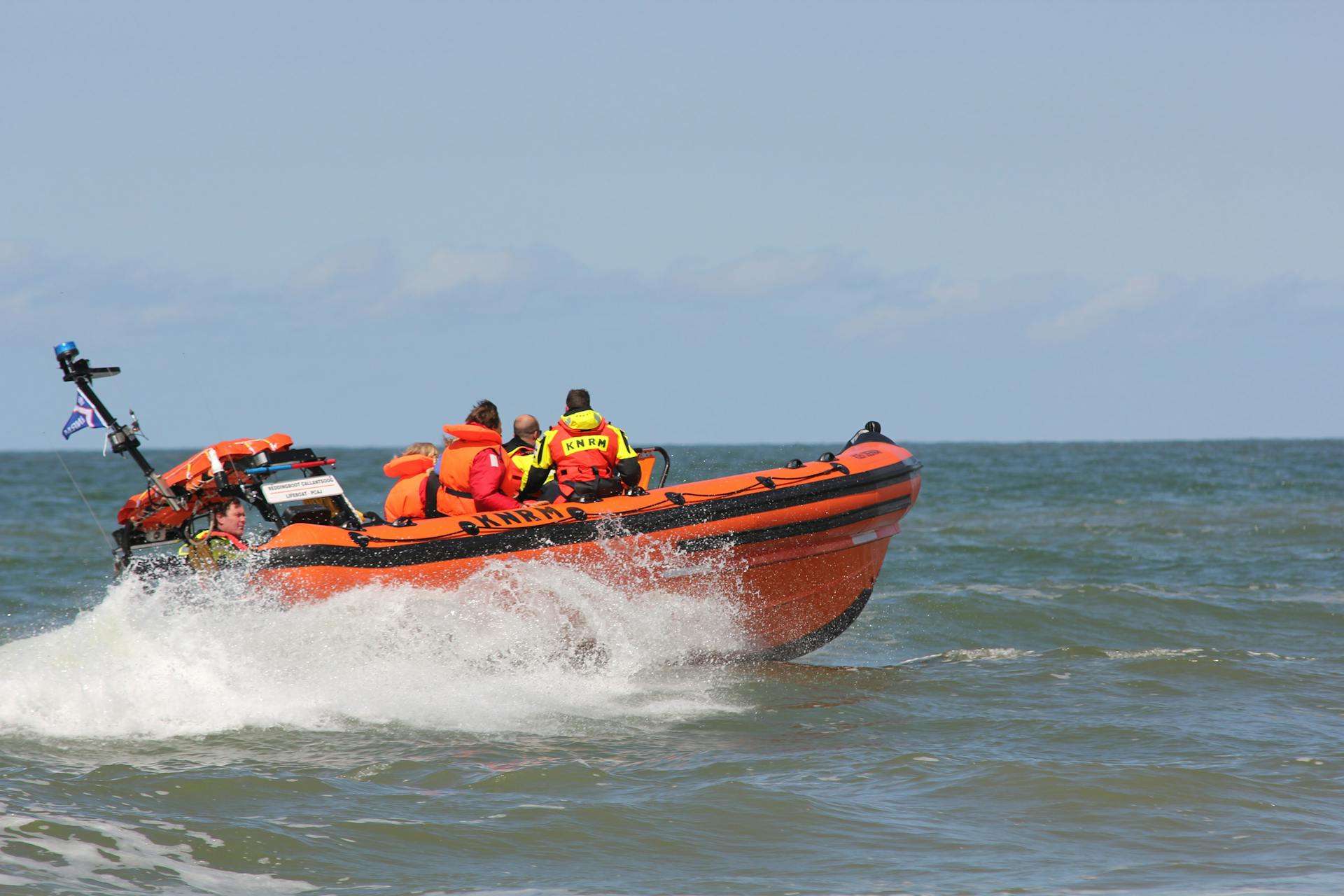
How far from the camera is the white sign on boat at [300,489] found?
6570 mm

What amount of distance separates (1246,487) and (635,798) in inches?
854

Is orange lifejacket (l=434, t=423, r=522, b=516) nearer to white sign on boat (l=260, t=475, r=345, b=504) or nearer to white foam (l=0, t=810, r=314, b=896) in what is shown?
white sign on boat (l=260, t=475, r=345, b=504)

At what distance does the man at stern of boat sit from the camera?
254 inches

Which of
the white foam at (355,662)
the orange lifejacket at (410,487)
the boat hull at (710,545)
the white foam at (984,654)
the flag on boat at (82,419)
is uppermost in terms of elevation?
the flag on boat at (82,419)

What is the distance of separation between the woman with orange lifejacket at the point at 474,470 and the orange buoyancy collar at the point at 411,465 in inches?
4.9

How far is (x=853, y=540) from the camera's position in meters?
7.82

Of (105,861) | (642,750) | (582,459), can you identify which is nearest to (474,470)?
(582,459)

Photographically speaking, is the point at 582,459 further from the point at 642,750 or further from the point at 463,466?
the point at 642,750

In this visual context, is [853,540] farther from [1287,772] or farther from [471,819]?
[471,819]

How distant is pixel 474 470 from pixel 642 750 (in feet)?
5.87

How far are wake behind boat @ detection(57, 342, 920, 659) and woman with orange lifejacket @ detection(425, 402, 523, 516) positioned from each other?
15 centimetres

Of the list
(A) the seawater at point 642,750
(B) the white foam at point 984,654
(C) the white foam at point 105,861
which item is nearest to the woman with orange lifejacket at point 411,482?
(A) the seawater at point 642,750

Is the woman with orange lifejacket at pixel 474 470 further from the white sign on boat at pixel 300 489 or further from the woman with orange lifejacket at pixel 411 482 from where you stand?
the white sign on boat at pixel 300 489

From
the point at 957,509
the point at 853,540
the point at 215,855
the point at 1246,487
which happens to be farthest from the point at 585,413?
the point at 1246,487
